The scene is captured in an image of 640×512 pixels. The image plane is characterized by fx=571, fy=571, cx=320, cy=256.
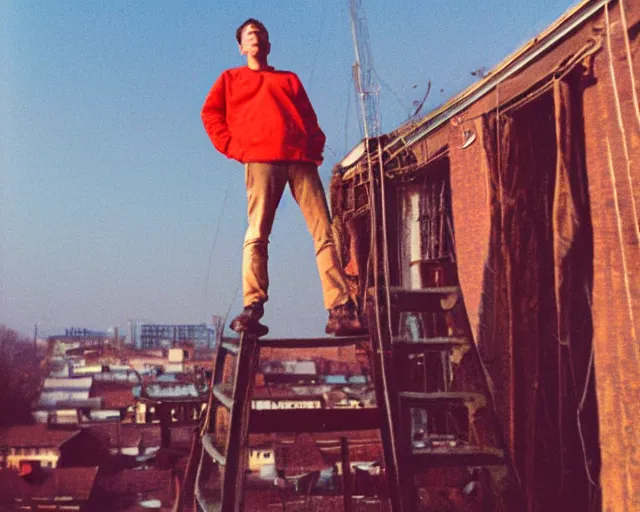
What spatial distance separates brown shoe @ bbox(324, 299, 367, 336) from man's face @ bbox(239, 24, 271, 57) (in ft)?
5.29

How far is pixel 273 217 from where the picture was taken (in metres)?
3.34

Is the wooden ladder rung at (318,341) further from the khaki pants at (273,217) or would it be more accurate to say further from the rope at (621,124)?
the rope at (621,124)

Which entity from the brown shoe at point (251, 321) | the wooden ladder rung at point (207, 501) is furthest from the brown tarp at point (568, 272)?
the wooden ladder rung at point (207, 501)

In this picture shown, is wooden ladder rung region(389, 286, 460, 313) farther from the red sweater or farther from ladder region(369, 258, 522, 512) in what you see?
the red sweater

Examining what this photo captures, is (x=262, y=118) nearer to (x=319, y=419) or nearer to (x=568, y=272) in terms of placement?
(x=319, y=419)

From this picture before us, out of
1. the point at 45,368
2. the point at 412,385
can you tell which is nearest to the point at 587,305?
the point at 412,385

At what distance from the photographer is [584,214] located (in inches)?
194

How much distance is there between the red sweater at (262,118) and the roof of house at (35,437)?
7.84 meters

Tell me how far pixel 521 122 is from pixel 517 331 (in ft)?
6.91

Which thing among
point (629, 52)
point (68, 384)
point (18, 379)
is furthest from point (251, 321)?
point (18, 379)

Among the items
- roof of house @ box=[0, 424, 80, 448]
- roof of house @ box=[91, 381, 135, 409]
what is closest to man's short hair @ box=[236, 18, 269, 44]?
roof of house @ box=[0, 424, 80, 448]

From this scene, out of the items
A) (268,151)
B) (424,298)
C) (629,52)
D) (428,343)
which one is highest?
(629,52)

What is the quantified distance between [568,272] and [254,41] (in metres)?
3.25

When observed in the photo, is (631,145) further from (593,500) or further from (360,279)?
(360,279)
